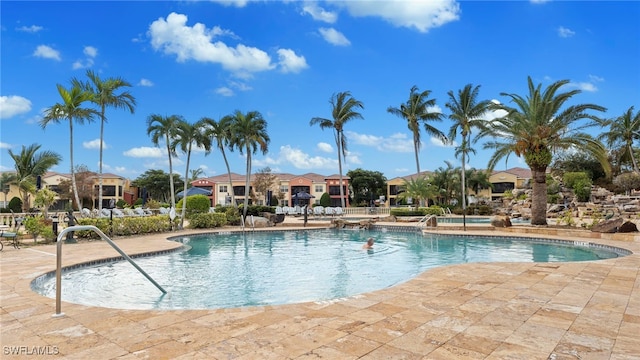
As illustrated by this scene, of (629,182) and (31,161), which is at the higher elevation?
(31,161)

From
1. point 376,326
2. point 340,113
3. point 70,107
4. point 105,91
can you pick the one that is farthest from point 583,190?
point 70,107

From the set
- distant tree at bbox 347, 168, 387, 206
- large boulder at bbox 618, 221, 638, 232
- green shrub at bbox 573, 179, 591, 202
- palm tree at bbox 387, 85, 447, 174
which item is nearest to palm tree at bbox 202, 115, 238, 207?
palm tree at bbox 387, 85, 447, 174

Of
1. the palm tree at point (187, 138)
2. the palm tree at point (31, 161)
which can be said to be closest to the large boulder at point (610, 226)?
the palm tree at point (187, 138)

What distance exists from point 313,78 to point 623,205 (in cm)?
2095

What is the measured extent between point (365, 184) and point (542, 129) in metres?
38.6

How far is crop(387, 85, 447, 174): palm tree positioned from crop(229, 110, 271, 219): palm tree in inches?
486

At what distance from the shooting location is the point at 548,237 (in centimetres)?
1361

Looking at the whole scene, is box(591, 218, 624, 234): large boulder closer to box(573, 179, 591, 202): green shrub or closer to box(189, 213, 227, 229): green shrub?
box(189, 213, 227, 229): green shrub

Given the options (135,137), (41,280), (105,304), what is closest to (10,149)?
(135,137)

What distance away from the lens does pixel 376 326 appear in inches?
159

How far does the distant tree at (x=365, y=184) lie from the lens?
54.3m

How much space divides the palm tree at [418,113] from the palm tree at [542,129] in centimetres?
1348

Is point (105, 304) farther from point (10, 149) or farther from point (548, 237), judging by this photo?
point (10, 149)

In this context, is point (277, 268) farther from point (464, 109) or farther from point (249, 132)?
point (464, 109)
